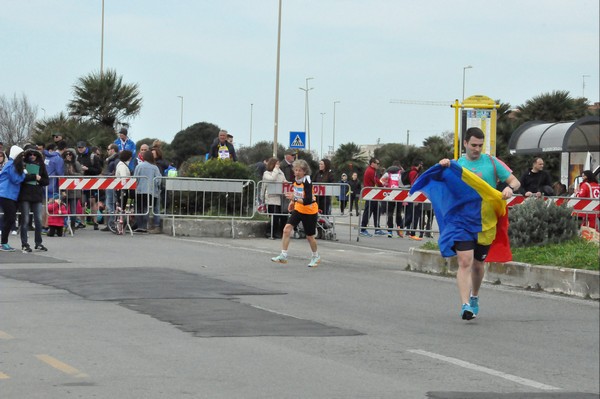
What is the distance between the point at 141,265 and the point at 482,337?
766 centimetres

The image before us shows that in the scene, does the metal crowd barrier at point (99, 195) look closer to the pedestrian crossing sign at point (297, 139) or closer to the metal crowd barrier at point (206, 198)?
the metal crowd barrier at point (206, 198)

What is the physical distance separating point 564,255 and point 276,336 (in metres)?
5.97

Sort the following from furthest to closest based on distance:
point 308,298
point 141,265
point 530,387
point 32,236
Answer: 1. point 32,236
2. point 141,265
3. point 308,298
4. point 530,387

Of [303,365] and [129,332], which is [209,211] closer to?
[129,332]

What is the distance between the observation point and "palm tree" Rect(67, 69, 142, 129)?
5484 centimetres

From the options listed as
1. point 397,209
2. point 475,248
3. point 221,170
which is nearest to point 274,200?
point 221,170

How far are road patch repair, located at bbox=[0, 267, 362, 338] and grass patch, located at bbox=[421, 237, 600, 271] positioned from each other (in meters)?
3.55

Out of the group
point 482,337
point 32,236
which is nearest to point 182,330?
point 482,337

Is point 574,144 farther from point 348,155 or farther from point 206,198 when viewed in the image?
point 348,155

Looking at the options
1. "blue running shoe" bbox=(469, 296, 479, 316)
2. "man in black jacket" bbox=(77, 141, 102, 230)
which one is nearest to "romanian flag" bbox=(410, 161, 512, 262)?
"blue running shoe" bbox=(469, 296, 479, 316)

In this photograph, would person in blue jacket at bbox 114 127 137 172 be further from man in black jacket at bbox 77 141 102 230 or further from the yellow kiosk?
the yellow kiosk

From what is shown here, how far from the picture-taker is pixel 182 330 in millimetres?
10141

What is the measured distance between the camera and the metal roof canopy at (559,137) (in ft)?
116

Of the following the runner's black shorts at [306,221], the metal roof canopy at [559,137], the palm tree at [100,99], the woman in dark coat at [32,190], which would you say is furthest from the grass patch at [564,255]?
the palm tree at [100,99]
